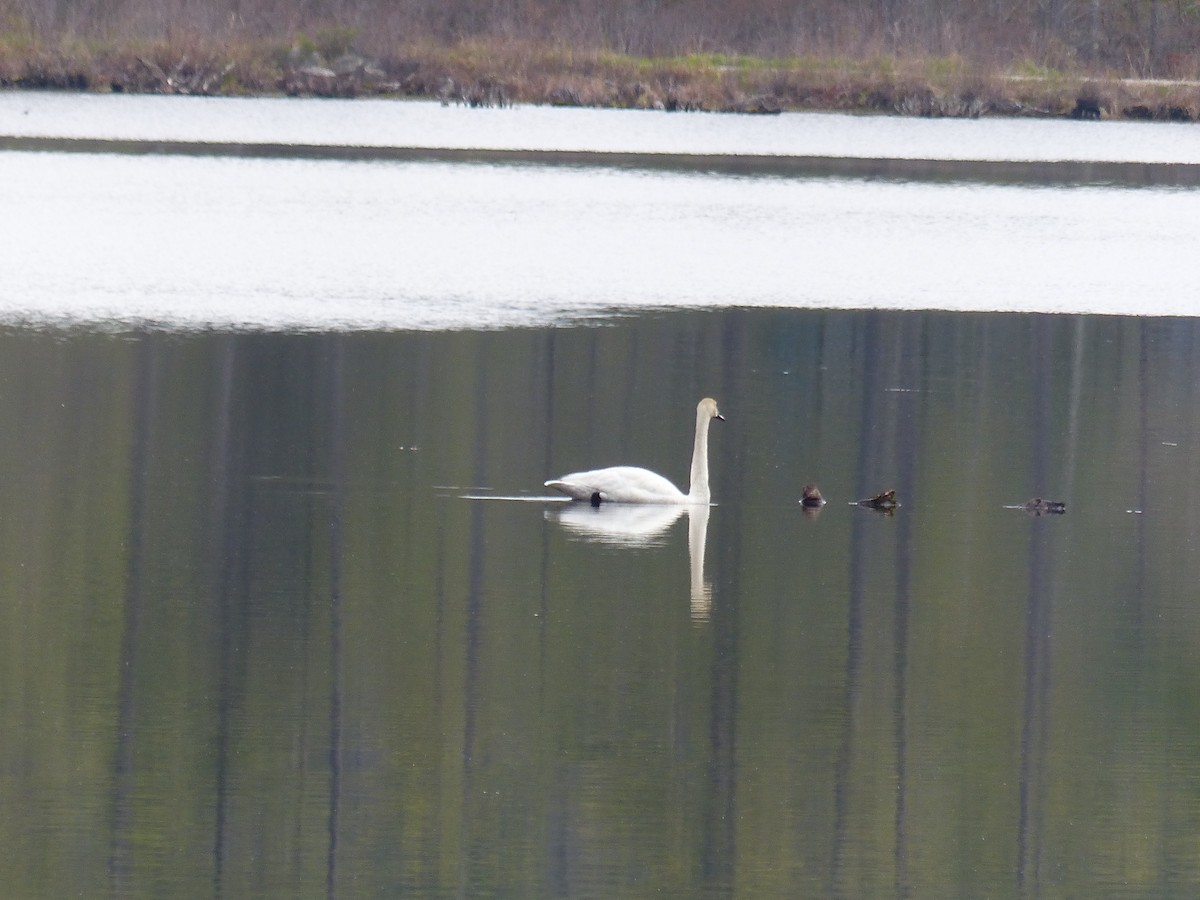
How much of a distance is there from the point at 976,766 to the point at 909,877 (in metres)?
0.98

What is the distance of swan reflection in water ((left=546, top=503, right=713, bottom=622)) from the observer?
10328 mm

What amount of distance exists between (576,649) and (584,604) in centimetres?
67

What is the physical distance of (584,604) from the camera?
8.99 m

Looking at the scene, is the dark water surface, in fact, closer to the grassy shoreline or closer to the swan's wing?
the swan's wing

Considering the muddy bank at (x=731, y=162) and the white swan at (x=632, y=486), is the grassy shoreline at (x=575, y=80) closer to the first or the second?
the muddy bank at (x=731, y=162)

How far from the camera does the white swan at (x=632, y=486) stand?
11102 mm

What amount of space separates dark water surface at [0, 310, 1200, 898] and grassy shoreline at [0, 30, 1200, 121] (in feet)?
127

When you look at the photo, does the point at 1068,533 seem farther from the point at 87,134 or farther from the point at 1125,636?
the point at 87,134

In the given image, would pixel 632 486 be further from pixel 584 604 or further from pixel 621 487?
pixel 584 604

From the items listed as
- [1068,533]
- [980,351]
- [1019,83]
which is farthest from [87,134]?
[1068,533]

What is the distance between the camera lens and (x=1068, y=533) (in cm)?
1080

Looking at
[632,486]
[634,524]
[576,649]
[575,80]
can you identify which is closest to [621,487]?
[632,486]

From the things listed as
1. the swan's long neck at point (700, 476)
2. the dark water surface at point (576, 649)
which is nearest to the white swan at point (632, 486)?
the swan's long neck at point (700, 476)

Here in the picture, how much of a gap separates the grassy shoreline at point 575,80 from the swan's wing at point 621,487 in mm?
41992
